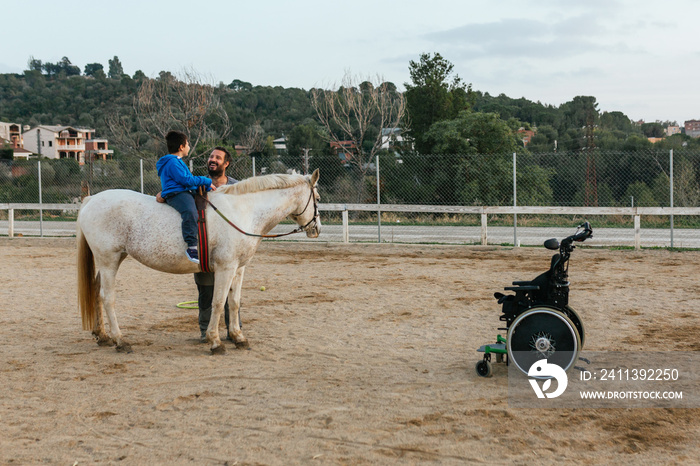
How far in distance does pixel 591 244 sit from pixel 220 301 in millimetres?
11542

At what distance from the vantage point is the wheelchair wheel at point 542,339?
5.18 meters

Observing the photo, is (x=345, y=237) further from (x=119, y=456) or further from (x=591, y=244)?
(x=119, y=456)

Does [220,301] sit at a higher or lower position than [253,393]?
higher

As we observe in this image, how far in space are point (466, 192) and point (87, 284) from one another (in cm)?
1409

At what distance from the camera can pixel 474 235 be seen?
1848 centimetres

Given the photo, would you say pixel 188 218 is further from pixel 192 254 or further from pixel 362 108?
pixel 362 108

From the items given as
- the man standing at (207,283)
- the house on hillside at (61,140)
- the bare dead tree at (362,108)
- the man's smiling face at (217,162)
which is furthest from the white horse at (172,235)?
the house on hillside at (61,140)

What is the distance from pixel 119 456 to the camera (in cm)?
389

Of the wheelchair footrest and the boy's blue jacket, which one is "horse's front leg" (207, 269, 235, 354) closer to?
the boy's blue jacket

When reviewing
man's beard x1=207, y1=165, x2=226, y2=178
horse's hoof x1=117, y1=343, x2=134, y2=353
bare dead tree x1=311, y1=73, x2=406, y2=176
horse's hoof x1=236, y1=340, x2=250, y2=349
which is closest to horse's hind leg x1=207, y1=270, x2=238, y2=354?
horse's hoof x1=236, y1=340, x2=250, y2=349

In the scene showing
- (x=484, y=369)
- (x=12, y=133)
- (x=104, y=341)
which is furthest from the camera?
(x=12, y=133)

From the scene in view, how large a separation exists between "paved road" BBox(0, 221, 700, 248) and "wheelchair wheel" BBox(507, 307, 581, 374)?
36.2 ft

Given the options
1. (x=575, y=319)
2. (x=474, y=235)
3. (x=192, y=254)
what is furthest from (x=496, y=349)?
(x=474, y=235)

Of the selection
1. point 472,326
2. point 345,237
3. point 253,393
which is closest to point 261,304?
point 472,326
